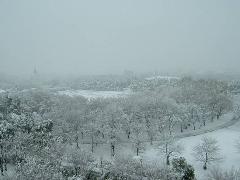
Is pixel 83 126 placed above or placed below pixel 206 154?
above

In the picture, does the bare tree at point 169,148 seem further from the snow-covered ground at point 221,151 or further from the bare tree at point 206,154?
the bare tree at point 206,154

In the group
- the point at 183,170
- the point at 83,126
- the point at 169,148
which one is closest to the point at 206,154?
the point at 169,148

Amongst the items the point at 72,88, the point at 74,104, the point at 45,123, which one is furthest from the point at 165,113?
the point at 72,88

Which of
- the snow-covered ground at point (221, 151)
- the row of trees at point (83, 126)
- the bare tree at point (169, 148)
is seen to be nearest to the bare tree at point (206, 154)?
the snow-covered ground at point (221, 151)

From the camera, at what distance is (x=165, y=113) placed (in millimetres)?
86500

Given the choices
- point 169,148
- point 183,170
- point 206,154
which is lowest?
point 183,170

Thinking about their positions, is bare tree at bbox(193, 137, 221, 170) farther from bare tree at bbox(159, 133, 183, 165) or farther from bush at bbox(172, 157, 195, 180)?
bush at bbox(172, 157, 195, 180)

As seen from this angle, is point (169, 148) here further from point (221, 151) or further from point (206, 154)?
point (221, 151)

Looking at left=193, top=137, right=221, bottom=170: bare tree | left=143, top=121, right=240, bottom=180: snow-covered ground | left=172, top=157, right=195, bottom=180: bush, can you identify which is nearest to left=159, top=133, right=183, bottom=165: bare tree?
left=143, top=121, right=240, bottom=180: snow-covered ground

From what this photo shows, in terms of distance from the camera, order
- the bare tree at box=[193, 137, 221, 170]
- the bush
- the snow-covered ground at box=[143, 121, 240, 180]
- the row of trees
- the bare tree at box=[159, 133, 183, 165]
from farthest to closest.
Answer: the bare tree at box=[159, 133, 183, 165] < the bare tree at box=[193, 137, 221, 170] < the snow-covered ground at box=[143, 121, 240, 180] < the row of trees < the bush

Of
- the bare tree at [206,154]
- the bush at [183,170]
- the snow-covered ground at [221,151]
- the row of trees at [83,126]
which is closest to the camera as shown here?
the bush at [183,170]

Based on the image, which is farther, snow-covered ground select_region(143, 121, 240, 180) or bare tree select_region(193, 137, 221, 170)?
bare tree select_region(193, 137, 221, 170)

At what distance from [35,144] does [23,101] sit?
39.2 m

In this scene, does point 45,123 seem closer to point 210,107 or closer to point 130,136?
point 130,136
